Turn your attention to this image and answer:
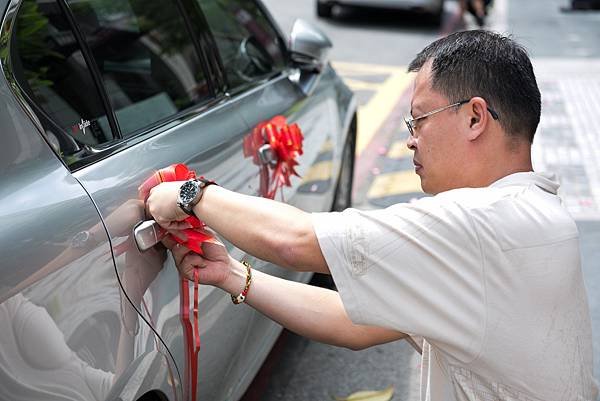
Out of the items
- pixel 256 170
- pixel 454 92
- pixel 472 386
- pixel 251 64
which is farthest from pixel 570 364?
pixel 251 64

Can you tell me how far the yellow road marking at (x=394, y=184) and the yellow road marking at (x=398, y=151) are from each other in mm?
490

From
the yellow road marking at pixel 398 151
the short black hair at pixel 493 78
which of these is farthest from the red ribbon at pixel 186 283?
Answer: the yellow road marking at pixel 398 151

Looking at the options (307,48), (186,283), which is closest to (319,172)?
(307,48)

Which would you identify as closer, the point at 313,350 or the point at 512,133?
the point at 512,133

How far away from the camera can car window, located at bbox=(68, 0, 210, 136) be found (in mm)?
2705

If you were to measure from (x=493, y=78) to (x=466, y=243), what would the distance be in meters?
0.41

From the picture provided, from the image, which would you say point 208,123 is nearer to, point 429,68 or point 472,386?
point 429,68

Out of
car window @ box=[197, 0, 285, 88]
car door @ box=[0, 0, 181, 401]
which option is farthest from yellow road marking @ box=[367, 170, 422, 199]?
car door @ box=[0, 0, 181, 401]

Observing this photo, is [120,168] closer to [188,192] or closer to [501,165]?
[188,192]

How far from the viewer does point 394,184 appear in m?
6.36

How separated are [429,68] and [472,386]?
0.71 m

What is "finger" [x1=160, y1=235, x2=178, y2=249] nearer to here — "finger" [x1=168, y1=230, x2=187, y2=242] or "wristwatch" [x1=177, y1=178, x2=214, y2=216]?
"finger" [x1=168, y1=230, x2=187, y2=242]

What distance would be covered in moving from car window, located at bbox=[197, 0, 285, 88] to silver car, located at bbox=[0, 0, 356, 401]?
10 millimetres

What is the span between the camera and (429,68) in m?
2.00
